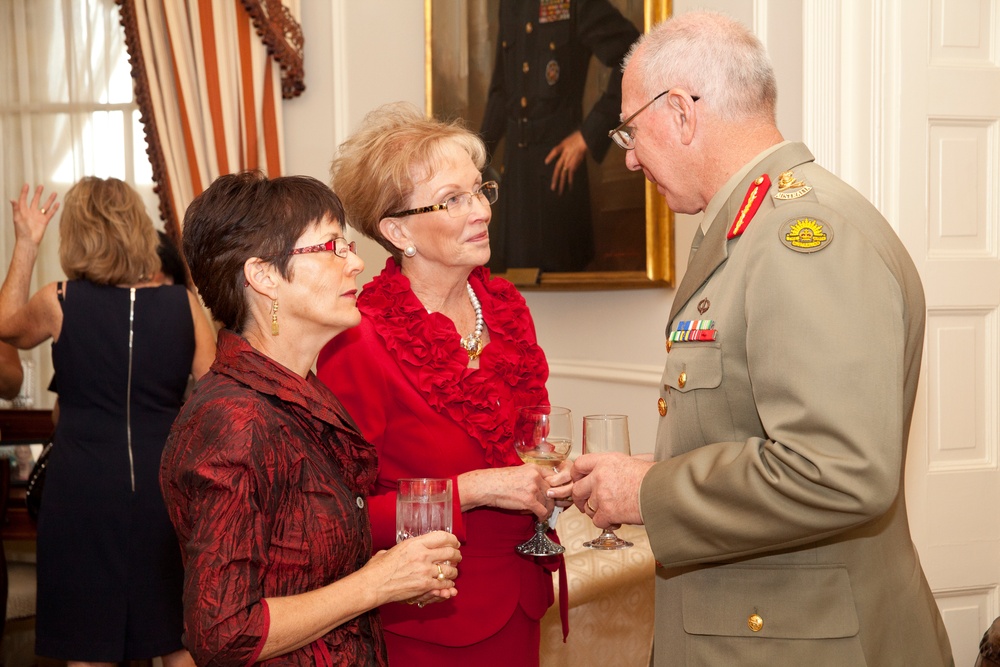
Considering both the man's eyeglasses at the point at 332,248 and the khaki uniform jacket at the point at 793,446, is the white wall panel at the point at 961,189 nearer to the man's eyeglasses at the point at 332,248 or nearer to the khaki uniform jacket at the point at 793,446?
the khaki uniform jacket at the point at 793,446

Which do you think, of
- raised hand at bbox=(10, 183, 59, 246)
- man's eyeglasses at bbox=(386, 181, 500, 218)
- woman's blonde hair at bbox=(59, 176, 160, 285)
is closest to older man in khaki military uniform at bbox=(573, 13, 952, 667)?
man's eyeglasses at bbox=(386, 181, 500, 218)

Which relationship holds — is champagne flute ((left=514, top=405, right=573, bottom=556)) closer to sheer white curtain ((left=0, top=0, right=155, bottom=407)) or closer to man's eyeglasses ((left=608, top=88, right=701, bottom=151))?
man's eyeglasses ((left=608, top=88, right=701, bottom=151))

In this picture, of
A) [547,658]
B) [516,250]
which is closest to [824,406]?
[547,658]

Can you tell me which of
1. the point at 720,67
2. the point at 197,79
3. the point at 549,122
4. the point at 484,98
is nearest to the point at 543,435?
the point at 720,67

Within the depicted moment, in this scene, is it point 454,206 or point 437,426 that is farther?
point 454,206

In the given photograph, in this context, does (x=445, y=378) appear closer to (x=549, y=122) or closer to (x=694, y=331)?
(x=694, y=331)

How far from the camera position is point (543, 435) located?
2.34 m

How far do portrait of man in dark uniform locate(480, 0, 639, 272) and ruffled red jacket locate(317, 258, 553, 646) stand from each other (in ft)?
6.98

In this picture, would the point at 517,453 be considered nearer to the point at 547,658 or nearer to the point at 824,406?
the point at 824,406

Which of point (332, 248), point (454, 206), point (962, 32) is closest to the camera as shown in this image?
point (332, 248)

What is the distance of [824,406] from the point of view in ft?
5.11

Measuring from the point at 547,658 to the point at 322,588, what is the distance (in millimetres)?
2046

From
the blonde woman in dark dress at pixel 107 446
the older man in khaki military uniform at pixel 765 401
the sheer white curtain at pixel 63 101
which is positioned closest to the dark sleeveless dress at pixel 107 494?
the blonde woman in dark dress at pixel 107 446

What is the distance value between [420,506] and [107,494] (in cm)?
225
